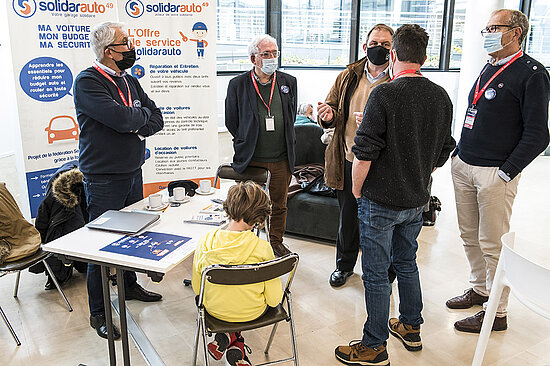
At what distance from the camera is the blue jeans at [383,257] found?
94.8 inches

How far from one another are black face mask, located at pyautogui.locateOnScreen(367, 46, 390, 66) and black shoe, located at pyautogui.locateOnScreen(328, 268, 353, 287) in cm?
159

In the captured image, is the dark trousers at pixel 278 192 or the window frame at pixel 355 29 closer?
the dark trousers at pixel 278 192

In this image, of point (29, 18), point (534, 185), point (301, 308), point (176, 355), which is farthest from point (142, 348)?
point (534, 185)

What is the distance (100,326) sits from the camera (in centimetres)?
290

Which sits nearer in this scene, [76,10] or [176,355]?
[176,355]

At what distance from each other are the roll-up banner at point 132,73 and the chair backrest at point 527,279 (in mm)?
2933

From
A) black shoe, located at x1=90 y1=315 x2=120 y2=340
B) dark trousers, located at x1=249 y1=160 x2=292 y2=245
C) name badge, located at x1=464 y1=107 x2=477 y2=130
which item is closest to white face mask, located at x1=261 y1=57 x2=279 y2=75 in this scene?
dark trousers, located at x1=249 y1=160 x2=292 y2=245

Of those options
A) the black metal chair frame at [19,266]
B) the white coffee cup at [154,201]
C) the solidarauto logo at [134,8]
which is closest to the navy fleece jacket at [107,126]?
the white coffee cup at [154,201]

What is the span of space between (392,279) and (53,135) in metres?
3.05

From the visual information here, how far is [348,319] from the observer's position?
10.3ft

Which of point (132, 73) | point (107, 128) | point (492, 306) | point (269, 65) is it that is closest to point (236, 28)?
point (132, 73)

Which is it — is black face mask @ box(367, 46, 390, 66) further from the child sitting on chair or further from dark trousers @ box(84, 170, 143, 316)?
dark trousers @ box(84, 170, 143, 316)

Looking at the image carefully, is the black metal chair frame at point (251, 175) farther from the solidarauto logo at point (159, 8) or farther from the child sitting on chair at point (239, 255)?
the solidarauto logo at point (159, 8)

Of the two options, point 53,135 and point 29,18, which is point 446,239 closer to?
point 53,135
